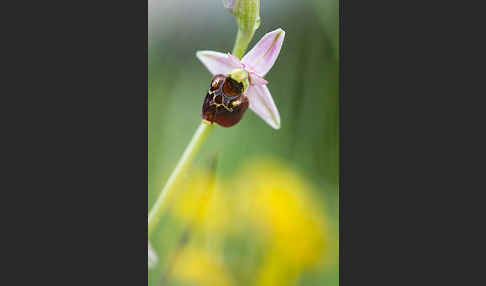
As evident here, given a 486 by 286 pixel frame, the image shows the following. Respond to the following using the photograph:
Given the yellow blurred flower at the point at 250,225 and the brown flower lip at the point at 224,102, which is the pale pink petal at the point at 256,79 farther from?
the yellow blurred flower at the point at 250,225

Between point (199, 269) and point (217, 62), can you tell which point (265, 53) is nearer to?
point (217, 62)

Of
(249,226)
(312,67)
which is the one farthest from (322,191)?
(312,67)

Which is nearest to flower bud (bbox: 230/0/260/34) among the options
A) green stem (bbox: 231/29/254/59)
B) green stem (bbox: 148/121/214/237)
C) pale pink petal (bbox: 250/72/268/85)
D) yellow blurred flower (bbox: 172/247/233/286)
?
green stem (bbox: 231/29/254/59)

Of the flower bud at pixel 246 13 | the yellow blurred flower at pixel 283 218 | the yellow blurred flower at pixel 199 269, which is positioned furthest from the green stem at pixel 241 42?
the yellow blurred flower at pixel 199 269

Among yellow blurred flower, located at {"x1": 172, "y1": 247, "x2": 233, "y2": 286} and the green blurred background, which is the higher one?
the green blurred background

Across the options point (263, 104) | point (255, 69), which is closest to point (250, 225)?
point (263, 104)

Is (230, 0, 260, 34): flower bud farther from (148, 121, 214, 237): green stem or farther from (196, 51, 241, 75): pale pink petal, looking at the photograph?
(148, 121, 214, 237): green stem
